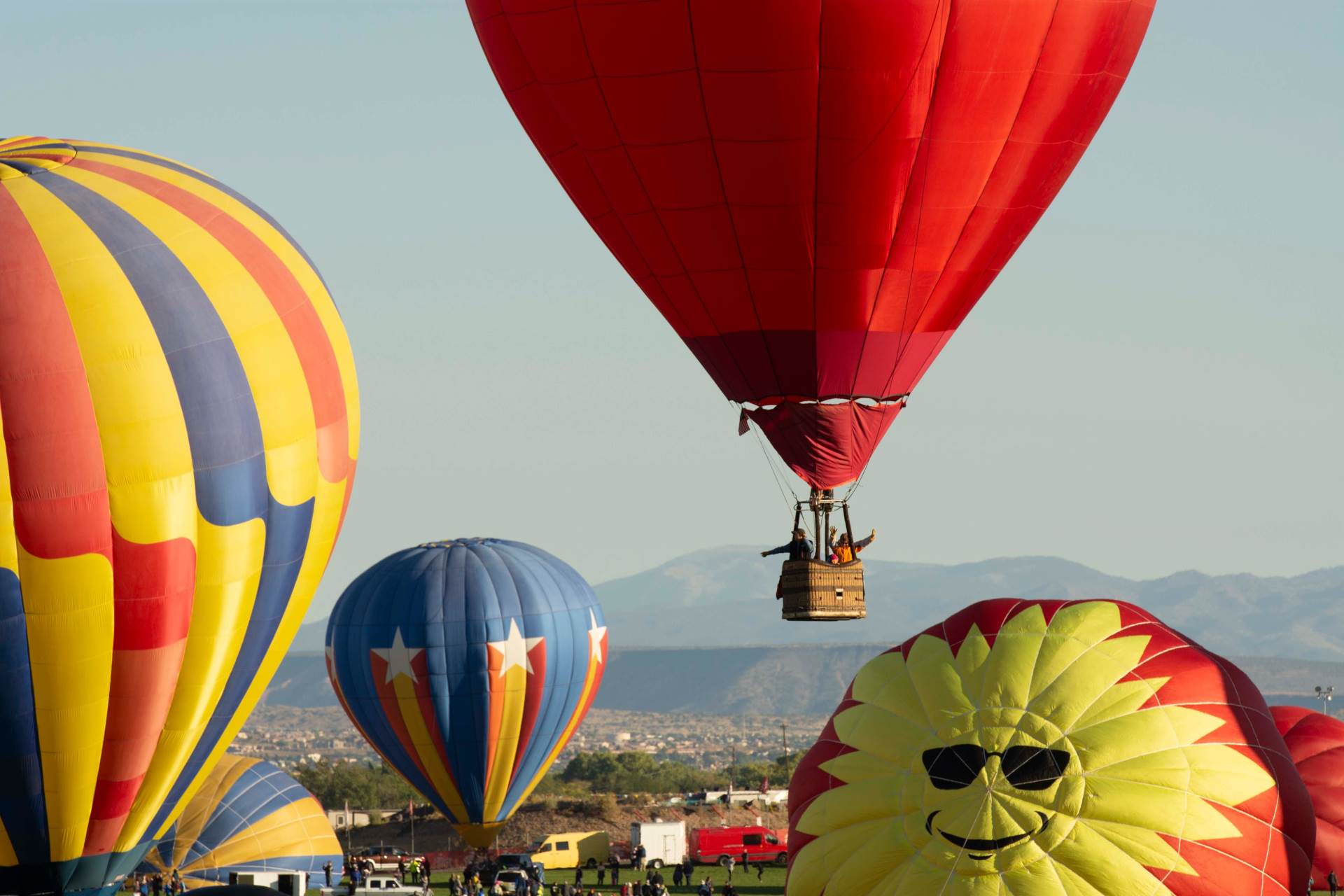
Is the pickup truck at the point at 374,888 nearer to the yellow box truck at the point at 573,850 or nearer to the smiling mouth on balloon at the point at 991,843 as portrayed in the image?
the yellow box truck at the point at 573,850

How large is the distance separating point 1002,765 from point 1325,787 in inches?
389

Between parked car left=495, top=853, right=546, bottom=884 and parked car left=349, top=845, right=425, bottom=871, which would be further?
parked car left=349, top=845, right=425, bottom=871

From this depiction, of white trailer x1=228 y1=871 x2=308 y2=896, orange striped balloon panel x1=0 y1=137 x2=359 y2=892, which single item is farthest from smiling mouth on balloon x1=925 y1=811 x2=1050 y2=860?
orange striped balloon panel x1=0 y1=137 x2=359 y2=892

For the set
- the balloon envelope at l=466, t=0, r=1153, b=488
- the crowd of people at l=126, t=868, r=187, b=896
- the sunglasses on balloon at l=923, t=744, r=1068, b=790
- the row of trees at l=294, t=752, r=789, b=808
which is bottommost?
the crowd of people at l=126, t=868, r=187, b=896

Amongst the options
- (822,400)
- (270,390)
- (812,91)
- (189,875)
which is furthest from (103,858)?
(189,875)

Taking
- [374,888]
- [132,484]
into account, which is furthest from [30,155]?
[374,888]

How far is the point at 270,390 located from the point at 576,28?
458 cm

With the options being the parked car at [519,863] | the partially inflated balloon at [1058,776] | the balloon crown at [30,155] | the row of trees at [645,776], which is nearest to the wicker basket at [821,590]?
the partially inflated balloon at [1058,776]

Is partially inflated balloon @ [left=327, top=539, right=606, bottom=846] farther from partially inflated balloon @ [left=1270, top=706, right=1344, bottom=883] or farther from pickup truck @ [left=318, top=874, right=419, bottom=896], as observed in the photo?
partially inflated balloon @ [left=1270, top=706, right=1344, bottom=883]

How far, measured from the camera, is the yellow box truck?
1683 inches

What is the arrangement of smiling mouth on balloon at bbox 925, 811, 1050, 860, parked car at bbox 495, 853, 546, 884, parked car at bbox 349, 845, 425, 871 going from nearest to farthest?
smiling mouth on balloon at bbox 925, 811, 1050, 860 < parked car at bbox 495, 853, 546, 884 < parked car at bbox 349, 845, 425, 871

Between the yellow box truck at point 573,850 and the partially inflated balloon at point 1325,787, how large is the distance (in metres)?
18.4

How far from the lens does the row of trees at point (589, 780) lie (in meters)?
73.4

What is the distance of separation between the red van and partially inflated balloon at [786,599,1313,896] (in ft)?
70.2
